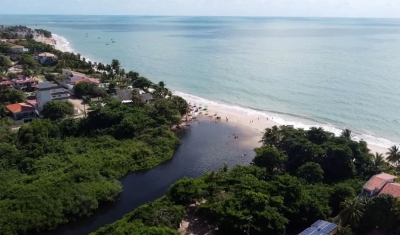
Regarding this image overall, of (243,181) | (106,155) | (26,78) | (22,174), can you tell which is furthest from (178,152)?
(26,78)

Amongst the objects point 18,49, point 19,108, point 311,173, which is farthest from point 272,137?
point 18,49

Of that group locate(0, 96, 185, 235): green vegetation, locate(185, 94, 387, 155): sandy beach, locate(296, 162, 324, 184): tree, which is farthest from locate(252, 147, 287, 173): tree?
locate(0, 96, 185, 235): green vegetation

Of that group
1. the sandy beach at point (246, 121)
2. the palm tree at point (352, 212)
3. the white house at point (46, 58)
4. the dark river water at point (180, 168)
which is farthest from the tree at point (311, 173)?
the white house at point (46, 58)

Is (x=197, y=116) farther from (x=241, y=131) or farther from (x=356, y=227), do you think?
(x=356, y=227)

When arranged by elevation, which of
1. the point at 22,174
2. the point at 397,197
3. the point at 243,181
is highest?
the point at 397,197

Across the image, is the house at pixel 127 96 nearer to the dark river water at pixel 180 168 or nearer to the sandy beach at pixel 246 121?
the sandy beach at pixel 246 121
